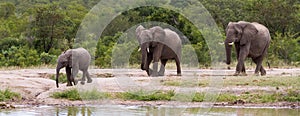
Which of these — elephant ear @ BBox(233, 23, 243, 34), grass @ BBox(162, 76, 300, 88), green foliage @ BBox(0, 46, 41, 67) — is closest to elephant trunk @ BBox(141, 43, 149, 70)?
grass @ BBox(162, 76, 300, 88)

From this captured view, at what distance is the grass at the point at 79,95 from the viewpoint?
15.2 m

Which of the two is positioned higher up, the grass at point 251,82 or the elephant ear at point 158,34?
the elephant ear at point 158,34

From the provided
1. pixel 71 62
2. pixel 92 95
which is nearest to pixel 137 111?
pixel 92 95

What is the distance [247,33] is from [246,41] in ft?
0.79

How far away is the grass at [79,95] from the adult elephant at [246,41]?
5029 mm

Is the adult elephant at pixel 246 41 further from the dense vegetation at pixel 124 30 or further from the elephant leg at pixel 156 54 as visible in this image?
the dense vegetation at pixel 124 30

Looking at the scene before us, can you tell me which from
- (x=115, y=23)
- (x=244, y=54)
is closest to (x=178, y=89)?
(x=244, y=54)

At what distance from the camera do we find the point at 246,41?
19.2 meters

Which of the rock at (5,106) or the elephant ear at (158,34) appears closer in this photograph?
the rock at (5,106)

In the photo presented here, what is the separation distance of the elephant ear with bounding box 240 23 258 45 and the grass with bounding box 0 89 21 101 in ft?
23.4

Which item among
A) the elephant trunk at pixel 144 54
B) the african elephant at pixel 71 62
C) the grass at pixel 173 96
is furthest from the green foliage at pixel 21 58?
the grass at pixel 173 96

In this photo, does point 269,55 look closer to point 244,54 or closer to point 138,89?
point 244,54

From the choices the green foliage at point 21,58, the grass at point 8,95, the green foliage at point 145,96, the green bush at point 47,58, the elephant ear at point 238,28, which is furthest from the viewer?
the green bush at point 47,58

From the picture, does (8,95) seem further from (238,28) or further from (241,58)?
(238,28)
